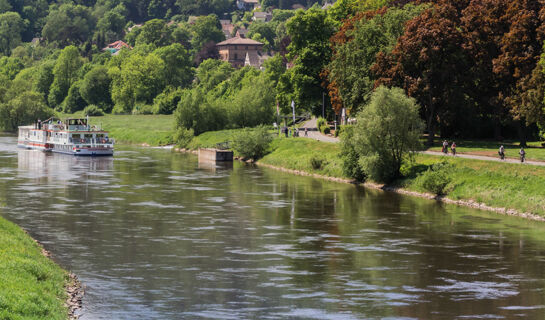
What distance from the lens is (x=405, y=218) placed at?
60062 millimetres

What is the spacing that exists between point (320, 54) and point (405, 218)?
64361 mm

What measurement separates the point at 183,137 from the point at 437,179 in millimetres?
67506

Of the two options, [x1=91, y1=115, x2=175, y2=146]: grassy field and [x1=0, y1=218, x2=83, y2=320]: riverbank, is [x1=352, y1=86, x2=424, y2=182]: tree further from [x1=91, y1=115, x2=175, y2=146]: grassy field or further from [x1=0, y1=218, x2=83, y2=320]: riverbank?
[x1=91, y1=115, x2=175, y2=146]: grassy field

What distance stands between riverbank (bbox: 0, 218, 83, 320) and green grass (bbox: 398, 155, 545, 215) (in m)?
36.4

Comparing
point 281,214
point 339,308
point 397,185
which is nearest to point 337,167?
point 397,185

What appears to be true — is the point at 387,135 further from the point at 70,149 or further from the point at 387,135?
the point at 70,149

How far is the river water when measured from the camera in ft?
117

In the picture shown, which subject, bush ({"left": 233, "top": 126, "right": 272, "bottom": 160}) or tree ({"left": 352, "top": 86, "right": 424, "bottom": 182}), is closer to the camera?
tree ({"left": 352, "top": 86, "right": 424, "bottom": 182})

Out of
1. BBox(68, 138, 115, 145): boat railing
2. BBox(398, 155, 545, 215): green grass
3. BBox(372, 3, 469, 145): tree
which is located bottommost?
BBox(398, 155, 545, 215): green grass

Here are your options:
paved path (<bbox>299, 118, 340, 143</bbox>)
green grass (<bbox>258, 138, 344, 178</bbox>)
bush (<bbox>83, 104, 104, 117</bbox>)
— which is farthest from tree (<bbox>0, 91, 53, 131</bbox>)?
green grass (<bbox>258, 138, 344, 178</bbox>)

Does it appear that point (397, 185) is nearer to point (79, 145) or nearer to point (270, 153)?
point (270, 153)

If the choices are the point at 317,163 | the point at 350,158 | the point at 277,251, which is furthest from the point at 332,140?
the point at 277,251

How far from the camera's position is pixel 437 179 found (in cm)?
7219

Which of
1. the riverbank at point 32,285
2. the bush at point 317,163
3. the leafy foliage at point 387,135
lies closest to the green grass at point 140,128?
the bush at point 317,163
